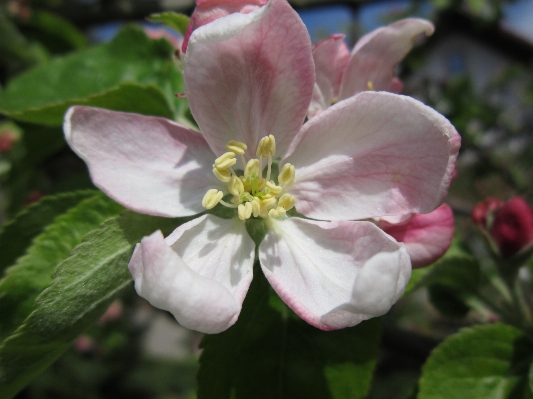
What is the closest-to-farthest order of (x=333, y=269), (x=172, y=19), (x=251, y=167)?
(x=333, y=269), (x=251, y=167), (x=172, y=19)

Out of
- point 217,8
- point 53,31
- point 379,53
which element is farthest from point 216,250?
point 53,31

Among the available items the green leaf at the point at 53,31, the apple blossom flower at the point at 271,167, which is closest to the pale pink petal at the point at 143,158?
the apple blossom flower at the point at 271,167

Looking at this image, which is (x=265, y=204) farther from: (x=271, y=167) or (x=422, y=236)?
(x=422, y=236)

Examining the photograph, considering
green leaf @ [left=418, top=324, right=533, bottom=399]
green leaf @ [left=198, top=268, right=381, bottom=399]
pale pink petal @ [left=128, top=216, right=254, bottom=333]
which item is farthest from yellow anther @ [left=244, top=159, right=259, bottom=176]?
green leaf @ [left=418, top=324, right=533, bottom=399]

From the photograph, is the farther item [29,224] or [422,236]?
[29,224]

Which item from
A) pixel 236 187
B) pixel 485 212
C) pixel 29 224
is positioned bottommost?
pixel 485 212

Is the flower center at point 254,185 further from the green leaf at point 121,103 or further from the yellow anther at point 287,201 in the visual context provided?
the green leaf at point 121,103

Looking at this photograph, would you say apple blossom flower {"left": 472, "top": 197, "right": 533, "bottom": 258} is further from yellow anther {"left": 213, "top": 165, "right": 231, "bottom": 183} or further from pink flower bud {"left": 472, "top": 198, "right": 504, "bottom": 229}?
yellow anther {"left": 213, "top": 165, "right": 231, "bottom": 183}
